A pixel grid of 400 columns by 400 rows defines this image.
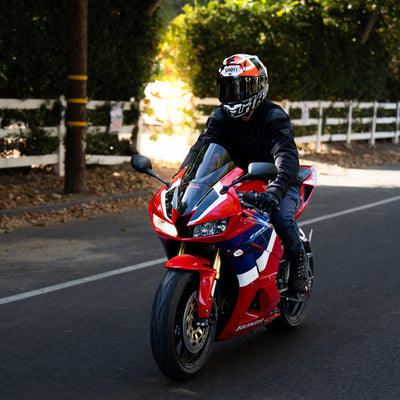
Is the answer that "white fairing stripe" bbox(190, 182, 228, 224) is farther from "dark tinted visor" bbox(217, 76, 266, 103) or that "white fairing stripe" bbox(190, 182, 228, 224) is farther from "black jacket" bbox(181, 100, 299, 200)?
"dark tinted visor" bbox(217, 76, 266, 103)

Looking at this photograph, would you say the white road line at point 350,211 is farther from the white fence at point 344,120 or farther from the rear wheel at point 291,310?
the white fence at point 344,120

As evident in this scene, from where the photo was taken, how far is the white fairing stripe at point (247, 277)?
174 inches

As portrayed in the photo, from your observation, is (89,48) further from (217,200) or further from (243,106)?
(217,200)

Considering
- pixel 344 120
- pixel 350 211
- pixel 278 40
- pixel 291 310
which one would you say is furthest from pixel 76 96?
pixel 344 120

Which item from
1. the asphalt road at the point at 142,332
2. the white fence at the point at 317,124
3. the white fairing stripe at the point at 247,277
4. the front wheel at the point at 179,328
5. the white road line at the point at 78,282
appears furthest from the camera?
the white fence at the point at 317,124

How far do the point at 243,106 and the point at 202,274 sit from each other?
48.0 inches

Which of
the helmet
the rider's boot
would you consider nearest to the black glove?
the helmet

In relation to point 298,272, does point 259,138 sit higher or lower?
higher

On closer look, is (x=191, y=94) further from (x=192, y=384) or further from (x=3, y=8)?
(x=192, y=384)

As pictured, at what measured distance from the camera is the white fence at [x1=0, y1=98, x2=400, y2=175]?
12711 mm

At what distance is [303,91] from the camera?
21969 millimetres

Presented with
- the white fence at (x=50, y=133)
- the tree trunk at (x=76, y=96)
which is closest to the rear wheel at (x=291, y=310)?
the tree trunk at (x=76, y=96)

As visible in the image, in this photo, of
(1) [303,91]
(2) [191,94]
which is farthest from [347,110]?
(2) [191,94]

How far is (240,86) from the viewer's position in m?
4.71
